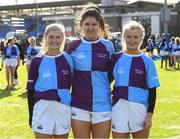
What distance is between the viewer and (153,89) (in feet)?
16.5

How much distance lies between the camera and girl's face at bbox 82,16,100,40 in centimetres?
510

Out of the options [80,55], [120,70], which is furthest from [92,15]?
[120,70]

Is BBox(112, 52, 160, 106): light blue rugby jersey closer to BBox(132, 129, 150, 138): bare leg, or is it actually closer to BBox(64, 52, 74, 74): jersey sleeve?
BBox(132, 129, 150, 138): bare leg

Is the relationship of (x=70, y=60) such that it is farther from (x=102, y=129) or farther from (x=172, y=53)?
(x=172, y=53)

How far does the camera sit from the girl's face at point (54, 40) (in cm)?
500

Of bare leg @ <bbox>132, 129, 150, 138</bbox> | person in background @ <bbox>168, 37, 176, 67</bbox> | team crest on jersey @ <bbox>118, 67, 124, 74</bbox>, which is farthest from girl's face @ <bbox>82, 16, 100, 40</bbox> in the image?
person in background @ <bbox>168, 37, 176, 67</bbox>

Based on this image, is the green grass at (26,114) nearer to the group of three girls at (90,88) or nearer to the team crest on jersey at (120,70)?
the group of three girls at (90,88)

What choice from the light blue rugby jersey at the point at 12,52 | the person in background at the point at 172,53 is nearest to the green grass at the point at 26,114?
the light blue rugby jersey at the point at 12,52

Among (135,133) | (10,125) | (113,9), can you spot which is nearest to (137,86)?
(135,133)

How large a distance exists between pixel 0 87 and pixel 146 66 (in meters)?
14.1

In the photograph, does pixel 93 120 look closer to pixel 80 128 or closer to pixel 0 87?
pixel 80 128

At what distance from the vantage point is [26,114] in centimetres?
1162

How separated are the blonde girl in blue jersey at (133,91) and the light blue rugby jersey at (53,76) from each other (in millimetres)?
504

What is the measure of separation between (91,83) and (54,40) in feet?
1.91
